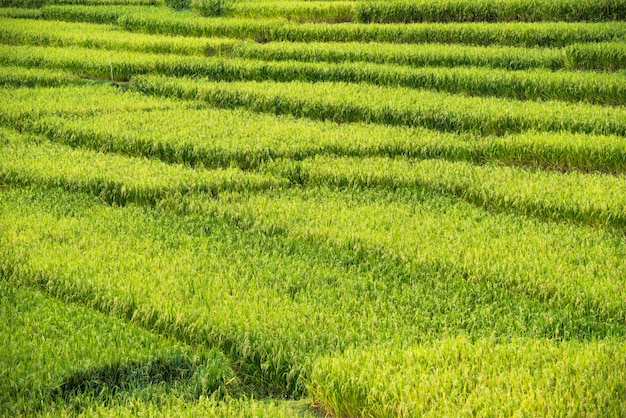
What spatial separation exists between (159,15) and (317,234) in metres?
15.3

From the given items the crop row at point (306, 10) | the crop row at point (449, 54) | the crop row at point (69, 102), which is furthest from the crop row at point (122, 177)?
the crop row at point (306, 10)

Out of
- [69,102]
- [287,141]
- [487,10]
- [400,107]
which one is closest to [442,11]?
[487,10]

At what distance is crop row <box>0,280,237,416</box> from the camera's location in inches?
147

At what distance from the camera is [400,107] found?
1037 cm

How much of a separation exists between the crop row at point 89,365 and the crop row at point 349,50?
9752mm

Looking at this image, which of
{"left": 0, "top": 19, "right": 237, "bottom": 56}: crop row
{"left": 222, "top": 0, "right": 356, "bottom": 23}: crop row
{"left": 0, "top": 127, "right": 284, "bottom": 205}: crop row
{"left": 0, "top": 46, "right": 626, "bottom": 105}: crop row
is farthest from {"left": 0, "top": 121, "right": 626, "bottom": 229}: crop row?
{"left": 222, "top": 0, "right": 356, "bottom": 23}: crop row

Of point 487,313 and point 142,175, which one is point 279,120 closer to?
point 142,175

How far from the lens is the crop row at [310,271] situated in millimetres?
4480

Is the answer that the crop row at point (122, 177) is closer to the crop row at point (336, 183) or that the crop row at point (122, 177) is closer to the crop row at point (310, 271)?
the crop row at point (336, 183)

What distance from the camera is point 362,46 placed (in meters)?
14.6

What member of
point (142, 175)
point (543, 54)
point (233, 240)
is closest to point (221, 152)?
point (142, 175)

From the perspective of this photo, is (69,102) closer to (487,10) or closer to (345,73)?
(345,73)

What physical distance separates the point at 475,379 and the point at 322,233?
2581mm

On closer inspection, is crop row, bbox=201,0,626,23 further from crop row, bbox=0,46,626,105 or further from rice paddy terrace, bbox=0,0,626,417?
crop row, bbox=0,46,626,105
